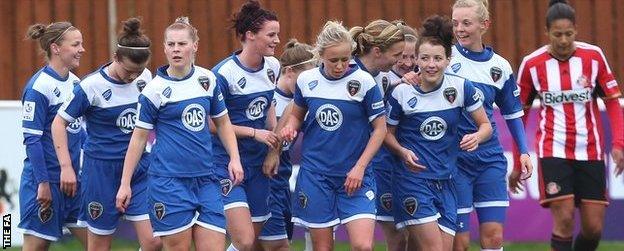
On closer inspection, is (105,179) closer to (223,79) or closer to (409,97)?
(223,79)

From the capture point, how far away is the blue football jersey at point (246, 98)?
34.8 ft

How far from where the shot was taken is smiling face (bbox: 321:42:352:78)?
391 inches

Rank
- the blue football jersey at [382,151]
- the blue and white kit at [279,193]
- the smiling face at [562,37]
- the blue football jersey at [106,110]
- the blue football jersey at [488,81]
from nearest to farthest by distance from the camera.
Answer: the blue football jersey at [106,110] → the blue football jersey at [382,151] → the blue football jersey at [488,81] → the blue and white kit at [279,193] → the smiling face at [562,37]

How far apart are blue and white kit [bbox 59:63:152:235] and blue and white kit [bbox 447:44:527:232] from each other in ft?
7.17

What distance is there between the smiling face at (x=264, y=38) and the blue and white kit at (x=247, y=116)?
0.15 m

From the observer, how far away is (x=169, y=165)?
9.82m

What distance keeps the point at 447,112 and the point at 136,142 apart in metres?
2.06

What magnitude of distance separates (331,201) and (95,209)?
166cm

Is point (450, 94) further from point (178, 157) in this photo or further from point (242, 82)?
point (178, 157)

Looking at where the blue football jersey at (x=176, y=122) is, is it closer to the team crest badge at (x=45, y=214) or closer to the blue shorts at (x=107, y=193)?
the blue shorts at (x=107, y=193)

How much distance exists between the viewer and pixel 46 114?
10.6 m

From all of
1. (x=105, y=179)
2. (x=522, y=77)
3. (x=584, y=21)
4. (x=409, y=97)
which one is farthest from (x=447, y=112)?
(x=584, y=21)

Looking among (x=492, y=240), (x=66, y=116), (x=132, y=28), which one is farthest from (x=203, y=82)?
(x=492, y=240)

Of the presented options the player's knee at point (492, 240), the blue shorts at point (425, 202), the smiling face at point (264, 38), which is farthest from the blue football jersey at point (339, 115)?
the player's knee at point (492, 240)
